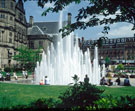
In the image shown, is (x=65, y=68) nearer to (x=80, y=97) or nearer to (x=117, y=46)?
(x=80, y=97)

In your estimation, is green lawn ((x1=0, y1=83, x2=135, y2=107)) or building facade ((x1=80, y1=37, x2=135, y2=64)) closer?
green lawn ((x1=0, y1=83, x2=135, y2=107))

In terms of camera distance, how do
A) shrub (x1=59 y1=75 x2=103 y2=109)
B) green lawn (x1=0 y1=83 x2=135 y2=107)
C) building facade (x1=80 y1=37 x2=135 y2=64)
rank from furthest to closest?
building facade (x1=80 y1=37 x2=135 y2=64), green lawn (x1=0 y1=83 x2=135 y2=107), shrub (x1=59 y1=75 x2=103 y2=109)

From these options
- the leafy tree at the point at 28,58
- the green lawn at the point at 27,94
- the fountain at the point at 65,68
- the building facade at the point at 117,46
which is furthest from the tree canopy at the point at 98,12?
the leafy tree at the point at 28,58

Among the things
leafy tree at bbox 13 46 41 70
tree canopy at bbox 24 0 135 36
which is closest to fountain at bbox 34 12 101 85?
tree canopy at bbox 24 0 135 36

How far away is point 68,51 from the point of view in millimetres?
22250

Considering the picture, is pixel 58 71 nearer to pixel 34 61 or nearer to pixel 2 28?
pixel 34 61

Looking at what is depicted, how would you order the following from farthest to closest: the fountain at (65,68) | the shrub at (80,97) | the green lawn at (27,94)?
the fountain at (65,68) < the green lawn at (27,94) < the shrub at (80,97)

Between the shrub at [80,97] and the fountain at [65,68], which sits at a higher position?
the fountain at [65,68]

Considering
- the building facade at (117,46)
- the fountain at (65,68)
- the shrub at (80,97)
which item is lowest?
the shrub at (80,97)

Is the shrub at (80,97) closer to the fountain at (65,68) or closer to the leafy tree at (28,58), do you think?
the fountain at (65,68)

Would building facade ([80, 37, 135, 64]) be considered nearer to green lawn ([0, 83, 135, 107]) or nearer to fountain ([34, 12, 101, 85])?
fountain ([34, 12, 101, 85])

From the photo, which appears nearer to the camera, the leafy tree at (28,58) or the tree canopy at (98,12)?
the tree canopy at (98,12)

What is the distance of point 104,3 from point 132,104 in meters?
4.11

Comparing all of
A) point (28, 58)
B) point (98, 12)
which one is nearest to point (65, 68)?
point (98, 12)
